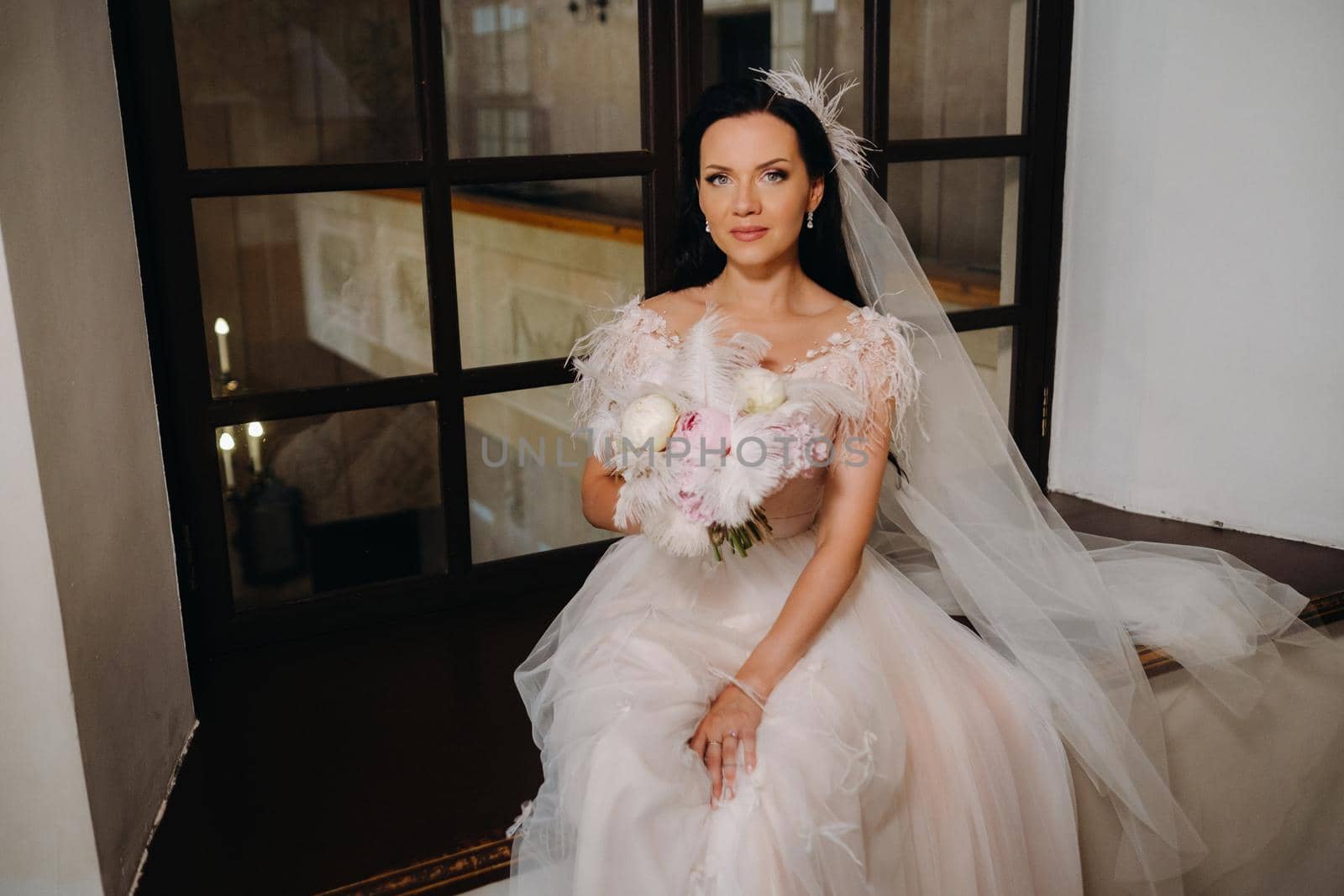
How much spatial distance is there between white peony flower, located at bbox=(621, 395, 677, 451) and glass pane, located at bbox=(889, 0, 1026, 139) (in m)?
1.68

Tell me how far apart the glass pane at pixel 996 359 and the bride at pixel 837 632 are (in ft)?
2.83

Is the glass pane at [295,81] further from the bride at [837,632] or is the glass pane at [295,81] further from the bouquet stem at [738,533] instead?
the bouquet stem at [738,533]

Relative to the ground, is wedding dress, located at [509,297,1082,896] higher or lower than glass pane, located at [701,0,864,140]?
lower

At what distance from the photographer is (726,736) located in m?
1.85

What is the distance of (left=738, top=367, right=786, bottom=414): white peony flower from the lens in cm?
184

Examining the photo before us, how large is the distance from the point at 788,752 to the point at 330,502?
139cm

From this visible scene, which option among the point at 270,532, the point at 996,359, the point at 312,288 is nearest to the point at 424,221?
the point at 312,288

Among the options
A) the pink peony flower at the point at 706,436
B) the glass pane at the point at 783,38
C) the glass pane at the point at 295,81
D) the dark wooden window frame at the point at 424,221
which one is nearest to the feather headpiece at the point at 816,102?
the dark wooden window frame at the point at 424,221

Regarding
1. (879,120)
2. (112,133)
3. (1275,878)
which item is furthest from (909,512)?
(112,133)

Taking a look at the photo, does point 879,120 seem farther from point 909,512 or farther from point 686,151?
point 909,512

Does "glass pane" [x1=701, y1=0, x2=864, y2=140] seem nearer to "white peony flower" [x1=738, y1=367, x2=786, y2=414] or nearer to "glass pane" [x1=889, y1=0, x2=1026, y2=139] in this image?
"glass pane" [x1=889, y1=0, x2=1026, y2=139]

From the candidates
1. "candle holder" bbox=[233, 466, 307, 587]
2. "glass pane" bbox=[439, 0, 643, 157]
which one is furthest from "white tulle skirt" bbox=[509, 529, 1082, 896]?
"glass pane" bbox=[439, 0, 643, 157]

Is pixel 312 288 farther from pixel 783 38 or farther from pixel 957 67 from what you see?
pixel 957 67

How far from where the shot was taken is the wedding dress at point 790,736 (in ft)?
5.67
